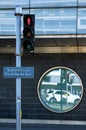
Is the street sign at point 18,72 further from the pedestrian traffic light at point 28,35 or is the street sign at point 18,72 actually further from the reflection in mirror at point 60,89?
the reflection in mirror at point 60,89

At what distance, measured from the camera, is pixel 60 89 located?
21234 mm

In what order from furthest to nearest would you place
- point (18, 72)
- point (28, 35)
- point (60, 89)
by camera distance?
point (60, 89), point (18, 72), point (28, 35)

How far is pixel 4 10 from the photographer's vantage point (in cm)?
1859

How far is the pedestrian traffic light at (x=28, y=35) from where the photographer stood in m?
10.9

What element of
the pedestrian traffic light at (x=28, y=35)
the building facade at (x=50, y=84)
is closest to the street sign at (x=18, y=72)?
the pedestrian traffic light at (x=28, y=35)

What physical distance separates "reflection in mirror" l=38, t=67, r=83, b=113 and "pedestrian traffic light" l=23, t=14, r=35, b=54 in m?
10.2

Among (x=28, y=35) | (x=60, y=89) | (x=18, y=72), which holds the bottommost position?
(x=60, y=89)

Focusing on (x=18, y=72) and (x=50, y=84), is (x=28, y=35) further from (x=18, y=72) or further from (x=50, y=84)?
(x=50, y=84)

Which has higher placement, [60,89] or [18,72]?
[18,72]

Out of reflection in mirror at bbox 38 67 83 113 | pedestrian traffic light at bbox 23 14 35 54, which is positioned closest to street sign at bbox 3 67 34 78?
pedestrian traffic light at bbox 23 14 35 54

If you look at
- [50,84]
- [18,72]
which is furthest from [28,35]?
[50,84]

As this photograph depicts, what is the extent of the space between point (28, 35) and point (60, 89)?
10.6 metres

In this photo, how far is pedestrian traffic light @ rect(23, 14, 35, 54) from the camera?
1090cm

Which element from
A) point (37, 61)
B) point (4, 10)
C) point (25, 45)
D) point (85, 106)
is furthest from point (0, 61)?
point (25, 45)
